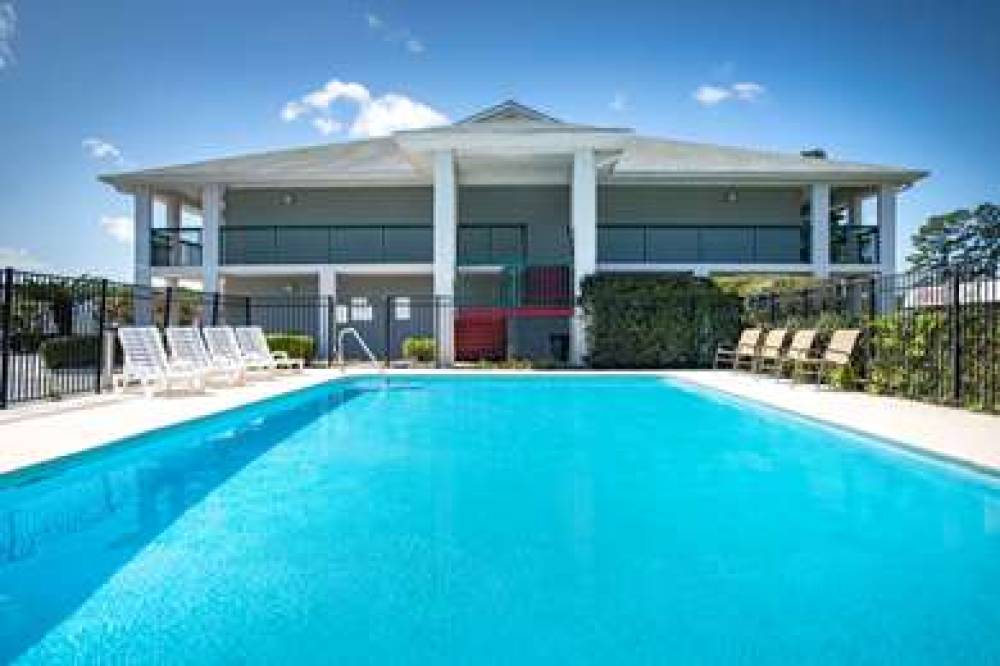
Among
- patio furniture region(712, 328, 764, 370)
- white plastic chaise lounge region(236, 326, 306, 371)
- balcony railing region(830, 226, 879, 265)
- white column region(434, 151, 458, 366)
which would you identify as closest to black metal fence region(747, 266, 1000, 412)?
patio furniture region(712, 328, 764, 370)

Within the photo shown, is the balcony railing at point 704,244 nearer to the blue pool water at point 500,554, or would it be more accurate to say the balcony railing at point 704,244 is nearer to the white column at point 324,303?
the white column at point 324,303

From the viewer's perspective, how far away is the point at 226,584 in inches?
161

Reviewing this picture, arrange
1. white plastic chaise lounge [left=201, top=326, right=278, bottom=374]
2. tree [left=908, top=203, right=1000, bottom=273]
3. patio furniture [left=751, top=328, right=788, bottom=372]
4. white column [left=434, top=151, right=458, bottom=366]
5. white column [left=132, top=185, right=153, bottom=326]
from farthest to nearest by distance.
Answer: tree [left=908, top=203, right=1000, bottom=273] → white column [left=132, top=185, right=153, bottom=326] → white column [left=434, top=151, right=458, bottom=366] → patio furniture [left=751, top=328, right=788, bottom=372] → white plastic chaise lounge [left=201, top=326, right=278, bottom=374]

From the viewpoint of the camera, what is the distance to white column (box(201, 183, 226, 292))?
2381cm

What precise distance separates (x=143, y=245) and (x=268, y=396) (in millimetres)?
14163

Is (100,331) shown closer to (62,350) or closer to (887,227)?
(62,350)

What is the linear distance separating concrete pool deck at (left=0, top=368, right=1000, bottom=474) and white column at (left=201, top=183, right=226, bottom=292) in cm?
1060

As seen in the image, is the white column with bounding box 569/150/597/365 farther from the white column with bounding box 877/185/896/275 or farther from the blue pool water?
the blue pool water

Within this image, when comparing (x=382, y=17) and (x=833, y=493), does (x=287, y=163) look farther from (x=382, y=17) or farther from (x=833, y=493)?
(x=833, y=493)

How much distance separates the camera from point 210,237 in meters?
23.9

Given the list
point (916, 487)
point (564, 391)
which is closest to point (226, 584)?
point (916, 487)

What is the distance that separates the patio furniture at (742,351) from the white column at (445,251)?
22.3ft

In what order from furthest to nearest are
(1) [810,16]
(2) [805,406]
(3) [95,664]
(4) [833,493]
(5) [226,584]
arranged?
(1) [810,16] → (2) [805,406] → (4) [833,493] → (5) [226,584] → (3) [95,664]

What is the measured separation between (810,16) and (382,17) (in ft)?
33.9
